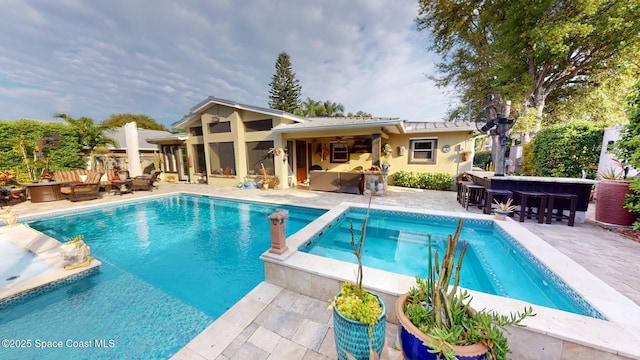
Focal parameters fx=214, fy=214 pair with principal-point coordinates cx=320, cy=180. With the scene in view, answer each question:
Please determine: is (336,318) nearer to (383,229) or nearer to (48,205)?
(383,229)

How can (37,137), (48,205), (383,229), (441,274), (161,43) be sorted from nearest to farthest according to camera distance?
(441,274) < (383,229) < (48,205) < (37,137) < (161,43)

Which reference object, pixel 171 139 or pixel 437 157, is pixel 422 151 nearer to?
pixel 437 157

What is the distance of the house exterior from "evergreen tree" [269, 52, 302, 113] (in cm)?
1573

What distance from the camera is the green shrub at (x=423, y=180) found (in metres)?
9.75

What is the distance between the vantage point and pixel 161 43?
11062mm

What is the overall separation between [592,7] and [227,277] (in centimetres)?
1388

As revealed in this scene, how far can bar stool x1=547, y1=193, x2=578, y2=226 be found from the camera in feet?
15.8

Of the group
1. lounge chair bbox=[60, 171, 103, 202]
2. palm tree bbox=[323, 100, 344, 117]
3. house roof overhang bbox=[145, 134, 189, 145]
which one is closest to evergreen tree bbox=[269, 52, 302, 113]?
palm tree bbox=[323, 100, 344, 117]

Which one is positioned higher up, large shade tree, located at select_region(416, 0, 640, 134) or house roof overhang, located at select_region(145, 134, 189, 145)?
large shade tree, located at select_region(416, 0, 640, 134)

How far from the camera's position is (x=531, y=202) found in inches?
217

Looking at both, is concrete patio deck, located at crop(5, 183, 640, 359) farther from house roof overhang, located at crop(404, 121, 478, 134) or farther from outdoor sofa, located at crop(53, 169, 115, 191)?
outdoor sofa, located at crop(53, 169, 115, 191)

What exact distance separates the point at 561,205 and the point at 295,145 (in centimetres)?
970

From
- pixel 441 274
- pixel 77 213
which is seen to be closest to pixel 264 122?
pixel 77 213

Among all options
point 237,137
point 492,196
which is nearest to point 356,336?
point 492,196
